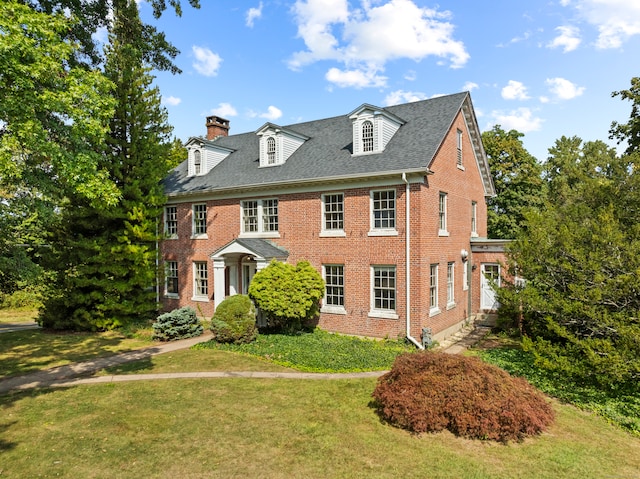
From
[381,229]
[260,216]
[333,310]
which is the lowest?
[333,310]

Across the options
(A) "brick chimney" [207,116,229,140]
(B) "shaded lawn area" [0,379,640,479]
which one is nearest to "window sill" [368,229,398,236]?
(B) "shaded lawn area" [0,379,640,479]

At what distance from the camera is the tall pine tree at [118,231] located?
62.3 ft

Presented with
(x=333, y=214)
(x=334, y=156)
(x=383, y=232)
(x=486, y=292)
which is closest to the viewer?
(x=383, y=232)

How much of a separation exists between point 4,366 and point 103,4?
14.9 metres

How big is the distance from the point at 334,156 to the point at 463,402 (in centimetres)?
1291

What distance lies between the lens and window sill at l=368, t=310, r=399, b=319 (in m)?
16.1

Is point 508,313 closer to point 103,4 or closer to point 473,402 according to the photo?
point 473,402

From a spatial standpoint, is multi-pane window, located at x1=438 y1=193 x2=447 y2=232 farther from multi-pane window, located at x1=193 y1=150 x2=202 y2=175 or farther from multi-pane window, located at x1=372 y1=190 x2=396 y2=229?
multi-pane window, located at x1=193 y1=150 x2=202 y2=175

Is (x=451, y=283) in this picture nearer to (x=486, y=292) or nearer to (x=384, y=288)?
(x=486, y=292)

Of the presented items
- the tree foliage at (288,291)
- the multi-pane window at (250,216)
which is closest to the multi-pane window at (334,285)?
the tree foliage at (288,291)

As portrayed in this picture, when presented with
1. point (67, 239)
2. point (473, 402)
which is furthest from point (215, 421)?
point (67, 239)

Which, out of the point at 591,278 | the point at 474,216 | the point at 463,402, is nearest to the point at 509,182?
the point at 474,216

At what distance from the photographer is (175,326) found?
57.6 feet

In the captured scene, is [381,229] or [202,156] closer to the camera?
[381,229]
